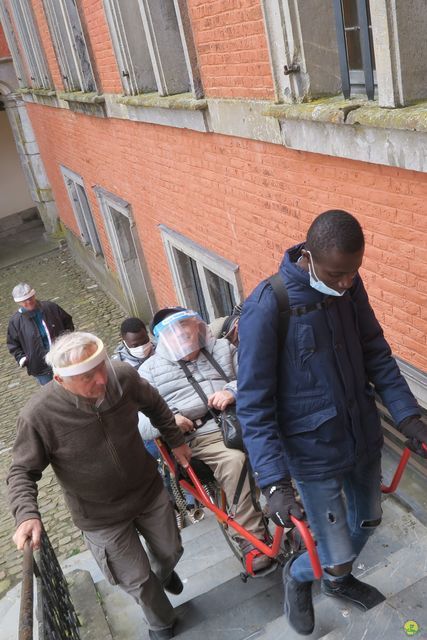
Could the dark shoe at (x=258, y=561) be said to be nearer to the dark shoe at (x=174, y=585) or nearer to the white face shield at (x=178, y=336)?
the dark shoe at (x=174, y=585)

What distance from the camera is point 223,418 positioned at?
3.93m

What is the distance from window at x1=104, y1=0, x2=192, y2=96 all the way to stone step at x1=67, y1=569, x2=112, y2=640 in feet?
14.1

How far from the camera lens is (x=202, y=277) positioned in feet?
24.8

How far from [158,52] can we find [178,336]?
3.86 m

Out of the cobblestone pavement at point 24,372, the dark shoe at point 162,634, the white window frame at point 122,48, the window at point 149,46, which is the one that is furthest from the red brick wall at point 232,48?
the cobblestone pavement at point 24,372

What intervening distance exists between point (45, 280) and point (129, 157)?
27.8 feet

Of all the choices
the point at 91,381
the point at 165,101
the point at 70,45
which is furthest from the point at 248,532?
the point at 70,45

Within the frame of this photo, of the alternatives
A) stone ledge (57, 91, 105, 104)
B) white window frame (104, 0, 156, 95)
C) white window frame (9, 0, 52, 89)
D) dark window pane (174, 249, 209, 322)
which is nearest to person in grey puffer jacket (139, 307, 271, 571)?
dark window pane (174, 249, 209, 322)

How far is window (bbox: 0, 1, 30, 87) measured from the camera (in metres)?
16.1

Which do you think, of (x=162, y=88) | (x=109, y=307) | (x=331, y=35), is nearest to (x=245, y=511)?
(x=331, y=35)

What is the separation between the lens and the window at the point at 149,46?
6.65 meters

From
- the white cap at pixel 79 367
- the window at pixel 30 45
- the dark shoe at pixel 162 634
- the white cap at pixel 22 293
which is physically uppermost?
the window at pixel 30 45

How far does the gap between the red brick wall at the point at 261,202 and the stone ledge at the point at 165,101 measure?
0.96 feet

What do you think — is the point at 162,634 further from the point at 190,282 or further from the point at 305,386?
the point at 190,282
